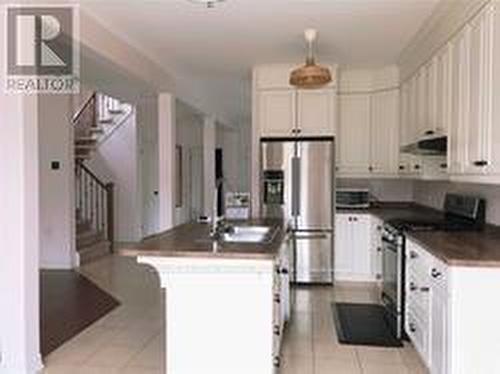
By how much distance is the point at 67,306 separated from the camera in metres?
4.95

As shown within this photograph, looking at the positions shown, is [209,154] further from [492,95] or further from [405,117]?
[492,95]

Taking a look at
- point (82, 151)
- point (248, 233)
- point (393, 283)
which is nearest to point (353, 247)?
point (393, 283)

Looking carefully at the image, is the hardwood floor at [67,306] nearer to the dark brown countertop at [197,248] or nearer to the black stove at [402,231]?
the dark brown countertop at [197,248]

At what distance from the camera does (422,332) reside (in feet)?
10.8

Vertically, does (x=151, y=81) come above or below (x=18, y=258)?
above

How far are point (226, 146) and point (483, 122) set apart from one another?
9702 mm

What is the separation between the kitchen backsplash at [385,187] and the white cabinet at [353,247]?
2.55ft

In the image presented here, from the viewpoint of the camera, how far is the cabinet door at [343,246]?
598 centimetres

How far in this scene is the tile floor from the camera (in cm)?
338

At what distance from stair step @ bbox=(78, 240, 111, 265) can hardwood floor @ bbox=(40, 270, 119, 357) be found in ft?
2.67

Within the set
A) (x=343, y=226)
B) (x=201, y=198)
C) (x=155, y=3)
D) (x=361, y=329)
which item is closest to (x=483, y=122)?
(x=361, y=329)

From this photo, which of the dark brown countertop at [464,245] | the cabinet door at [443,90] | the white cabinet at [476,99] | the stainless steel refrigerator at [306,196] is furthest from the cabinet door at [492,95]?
the stainless steel refrigerator at [306,196]

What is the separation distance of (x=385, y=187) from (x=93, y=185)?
17.6 feet

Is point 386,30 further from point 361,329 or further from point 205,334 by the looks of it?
point 205,334
